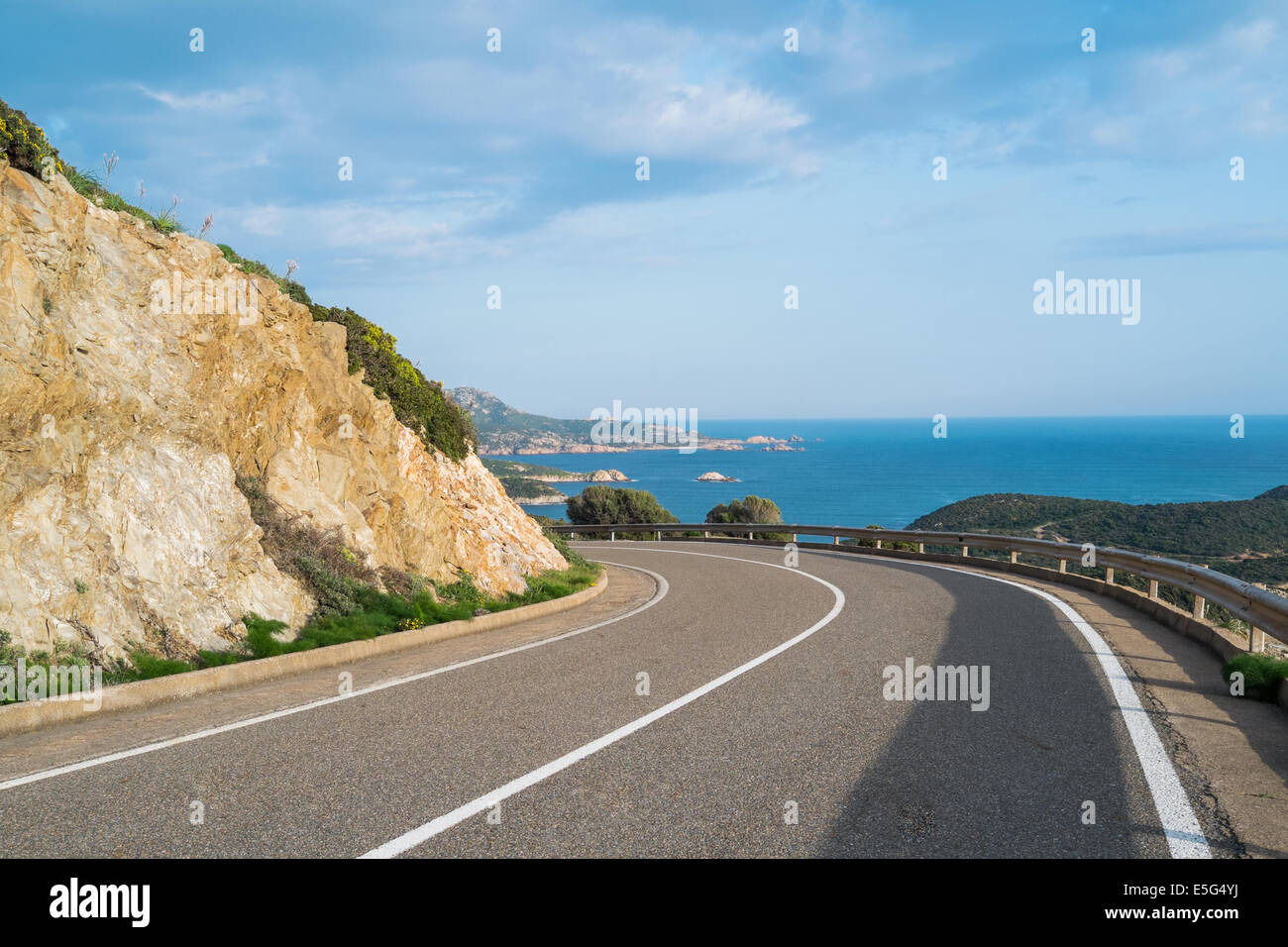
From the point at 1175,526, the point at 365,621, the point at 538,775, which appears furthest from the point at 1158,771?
the point at 1175,526

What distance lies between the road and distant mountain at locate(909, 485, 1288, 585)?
111ft

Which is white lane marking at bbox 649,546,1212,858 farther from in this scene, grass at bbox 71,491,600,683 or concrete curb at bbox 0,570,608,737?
grass at bbox 71,491,600,683

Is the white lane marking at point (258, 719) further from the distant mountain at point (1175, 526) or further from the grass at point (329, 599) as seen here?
the distant mountain at point (1175, 526)

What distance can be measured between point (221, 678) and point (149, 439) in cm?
290

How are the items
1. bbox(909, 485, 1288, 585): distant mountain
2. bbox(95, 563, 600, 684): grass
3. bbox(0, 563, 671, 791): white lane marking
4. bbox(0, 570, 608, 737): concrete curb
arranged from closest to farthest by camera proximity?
1. bbox(0, 563, 671, 791): white lane marking
2. bbox(0, 570, 608, 737): concrete curb
3. bbox(95, 563, 600, 684): grass
4. bbox(909, 485, 1288, 585): distant mountain

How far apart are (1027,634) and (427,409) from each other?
11290 mm

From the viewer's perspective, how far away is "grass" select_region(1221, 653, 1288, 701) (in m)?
7.11

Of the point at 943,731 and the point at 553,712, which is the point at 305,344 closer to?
the point at 553,712

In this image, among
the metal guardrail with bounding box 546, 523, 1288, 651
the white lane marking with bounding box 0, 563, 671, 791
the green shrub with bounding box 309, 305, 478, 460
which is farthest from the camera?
the green shrub with bounding box 309, 305, 478, 460

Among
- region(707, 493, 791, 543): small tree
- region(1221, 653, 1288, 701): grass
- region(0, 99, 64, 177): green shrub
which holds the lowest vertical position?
region(707, 493, 791, 543): small tree

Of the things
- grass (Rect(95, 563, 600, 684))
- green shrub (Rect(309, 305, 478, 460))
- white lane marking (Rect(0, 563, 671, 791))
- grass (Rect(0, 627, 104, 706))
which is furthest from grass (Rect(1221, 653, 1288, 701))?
green shrub (Rect(309, 305, 478, 460))

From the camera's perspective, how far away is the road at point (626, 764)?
4.45m

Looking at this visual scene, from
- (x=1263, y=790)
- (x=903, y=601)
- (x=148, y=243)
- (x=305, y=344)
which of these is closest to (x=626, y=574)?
(x=903, y=601)

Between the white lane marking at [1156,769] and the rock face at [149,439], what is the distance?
8335 mm
